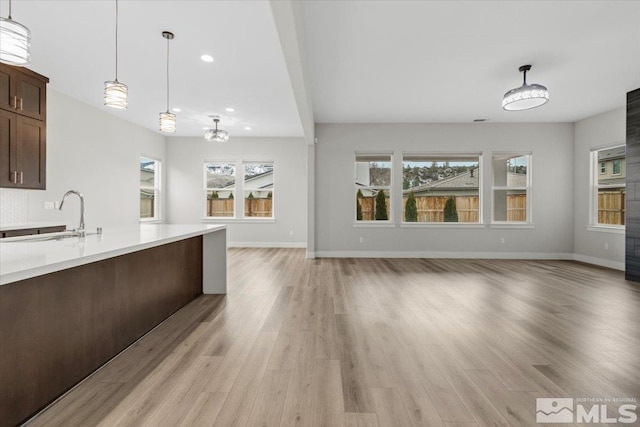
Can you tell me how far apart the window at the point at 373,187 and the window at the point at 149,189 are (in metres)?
5.09

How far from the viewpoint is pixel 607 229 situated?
5.63 m

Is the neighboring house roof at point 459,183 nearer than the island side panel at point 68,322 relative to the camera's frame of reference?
No

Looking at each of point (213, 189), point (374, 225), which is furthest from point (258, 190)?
point (374, 225)

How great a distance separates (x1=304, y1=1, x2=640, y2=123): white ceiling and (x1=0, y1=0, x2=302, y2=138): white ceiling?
60cm

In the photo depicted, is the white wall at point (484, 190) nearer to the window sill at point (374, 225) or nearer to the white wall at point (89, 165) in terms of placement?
the window sill at point (374, 225)

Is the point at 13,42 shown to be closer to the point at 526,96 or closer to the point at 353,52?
the point at 353,52

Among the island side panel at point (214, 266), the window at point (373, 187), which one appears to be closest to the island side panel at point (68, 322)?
the island side panel at point (214, 266)

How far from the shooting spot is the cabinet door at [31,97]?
150 inches

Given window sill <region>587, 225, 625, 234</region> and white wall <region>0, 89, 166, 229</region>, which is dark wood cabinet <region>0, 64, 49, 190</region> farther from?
window sill <region>587, 225, 625, 234</region>

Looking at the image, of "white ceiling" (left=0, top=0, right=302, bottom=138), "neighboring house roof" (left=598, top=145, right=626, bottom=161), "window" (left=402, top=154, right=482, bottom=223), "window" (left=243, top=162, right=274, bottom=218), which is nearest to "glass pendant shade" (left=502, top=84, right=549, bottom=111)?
"window" (left=402, top=154, right=482, bottom=223)

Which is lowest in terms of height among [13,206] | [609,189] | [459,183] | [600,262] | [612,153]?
[600,262]

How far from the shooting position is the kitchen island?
4.69 feet

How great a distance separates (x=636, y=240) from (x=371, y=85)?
4.59m

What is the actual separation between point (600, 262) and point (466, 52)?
16.9 feet
